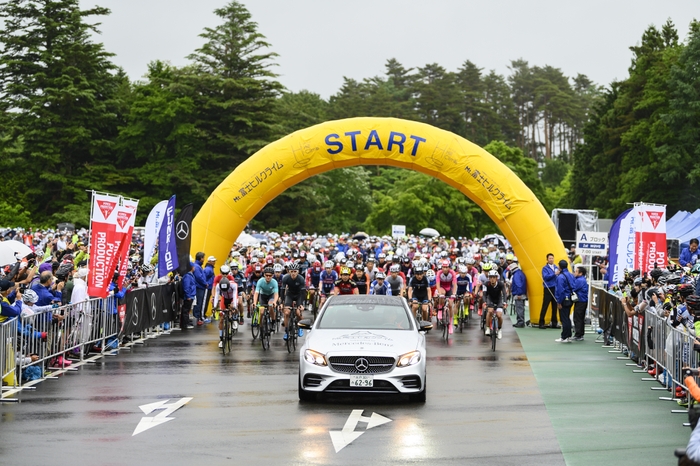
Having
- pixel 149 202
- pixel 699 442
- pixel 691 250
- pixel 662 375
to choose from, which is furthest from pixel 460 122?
pixel 699 442

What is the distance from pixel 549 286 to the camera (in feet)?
86.6

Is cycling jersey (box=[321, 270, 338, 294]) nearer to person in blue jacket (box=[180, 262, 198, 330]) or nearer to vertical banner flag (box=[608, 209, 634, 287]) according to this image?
person in blue jacket (box=[180, 262, 198, 330])

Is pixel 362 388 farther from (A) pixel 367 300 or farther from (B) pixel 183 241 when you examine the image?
(B) pixel 183 241

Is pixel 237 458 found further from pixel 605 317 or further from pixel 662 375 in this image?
pixel 605 317

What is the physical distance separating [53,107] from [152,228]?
53.0m

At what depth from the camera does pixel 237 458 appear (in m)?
10.6

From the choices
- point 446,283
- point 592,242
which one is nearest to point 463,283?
point 446,283

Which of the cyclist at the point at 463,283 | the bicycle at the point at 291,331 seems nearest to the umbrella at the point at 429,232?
the cyclist at the point at 463,283

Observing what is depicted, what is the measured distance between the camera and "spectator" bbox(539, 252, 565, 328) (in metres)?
26.2

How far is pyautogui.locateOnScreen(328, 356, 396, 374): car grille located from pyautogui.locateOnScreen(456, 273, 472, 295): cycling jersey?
13.2 m

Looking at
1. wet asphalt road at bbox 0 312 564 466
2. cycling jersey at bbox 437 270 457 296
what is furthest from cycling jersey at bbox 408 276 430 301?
wet asphalt road at bbox 0 312 564 466

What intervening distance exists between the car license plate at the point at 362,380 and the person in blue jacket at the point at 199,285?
13925 mm

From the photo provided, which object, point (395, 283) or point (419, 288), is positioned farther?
point (395, 283)

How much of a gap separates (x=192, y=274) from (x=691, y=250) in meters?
12.6
